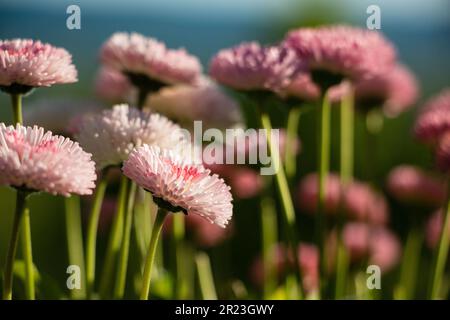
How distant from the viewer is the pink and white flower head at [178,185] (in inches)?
21.7

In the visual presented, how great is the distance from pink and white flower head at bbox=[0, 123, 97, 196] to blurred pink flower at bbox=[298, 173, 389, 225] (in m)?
0.63

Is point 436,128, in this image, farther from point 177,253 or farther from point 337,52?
point 177,253

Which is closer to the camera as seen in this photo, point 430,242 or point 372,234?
point 372,234

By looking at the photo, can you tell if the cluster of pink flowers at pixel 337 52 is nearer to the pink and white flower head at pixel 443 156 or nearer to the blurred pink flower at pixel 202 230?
the pink and white flower head at pixel 443 156

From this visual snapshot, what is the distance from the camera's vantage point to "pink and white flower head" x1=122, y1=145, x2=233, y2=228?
551 mm

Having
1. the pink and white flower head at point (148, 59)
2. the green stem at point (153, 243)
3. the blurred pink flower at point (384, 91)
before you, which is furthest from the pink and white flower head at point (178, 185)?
the blurred pink flower at point (384, 91)

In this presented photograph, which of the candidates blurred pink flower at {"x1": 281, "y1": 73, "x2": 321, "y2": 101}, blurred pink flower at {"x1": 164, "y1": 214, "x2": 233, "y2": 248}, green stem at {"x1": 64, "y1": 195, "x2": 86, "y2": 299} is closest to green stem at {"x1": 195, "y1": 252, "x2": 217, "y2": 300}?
blurred pink flower at {"x1": 164, "y1": 214, "x2": 233, "y2": 248}

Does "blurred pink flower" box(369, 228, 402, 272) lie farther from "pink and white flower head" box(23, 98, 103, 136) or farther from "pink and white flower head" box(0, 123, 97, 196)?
"pink and white flower head" box(0, 123, 97, 196)

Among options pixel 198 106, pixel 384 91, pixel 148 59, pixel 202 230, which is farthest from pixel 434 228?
pixel 148 59

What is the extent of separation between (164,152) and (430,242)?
0.79m

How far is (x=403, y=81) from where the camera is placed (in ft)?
3.89

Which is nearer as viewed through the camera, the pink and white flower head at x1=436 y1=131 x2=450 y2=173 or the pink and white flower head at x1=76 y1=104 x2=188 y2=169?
the pink and white flower head at x1=76 y1=104 x2=188 y2=169
